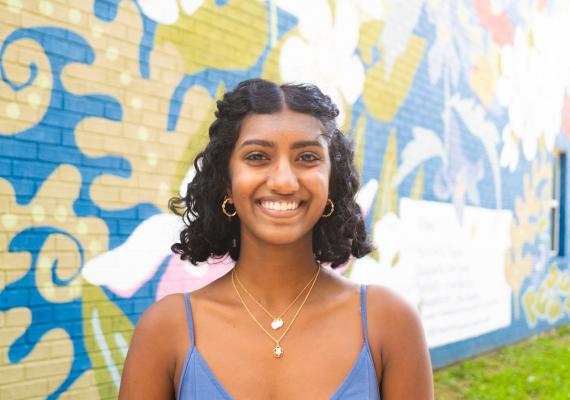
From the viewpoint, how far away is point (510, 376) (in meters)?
7.07

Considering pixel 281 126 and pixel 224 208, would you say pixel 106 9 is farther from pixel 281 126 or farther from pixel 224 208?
pixel 281 126

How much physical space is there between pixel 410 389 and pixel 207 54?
308cm

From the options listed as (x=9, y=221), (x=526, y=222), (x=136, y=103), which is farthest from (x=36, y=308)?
(x=526, y=222)

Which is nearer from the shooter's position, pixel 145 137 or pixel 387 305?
pixel 387 305

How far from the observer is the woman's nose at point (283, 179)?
1829 mm

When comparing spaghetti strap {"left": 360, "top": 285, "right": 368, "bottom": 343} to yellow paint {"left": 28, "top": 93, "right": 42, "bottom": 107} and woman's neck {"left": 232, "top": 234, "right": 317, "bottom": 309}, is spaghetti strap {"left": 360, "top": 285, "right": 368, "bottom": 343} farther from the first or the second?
yellow paint {"left": 28, "top": 93, "right": 42, "bottom": 107}

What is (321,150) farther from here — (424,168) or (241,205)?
(424,168)

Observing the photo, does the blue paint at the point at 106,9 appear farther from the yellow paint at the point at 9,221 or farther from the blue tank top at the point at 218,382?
the blue tank top at the point at 218,382

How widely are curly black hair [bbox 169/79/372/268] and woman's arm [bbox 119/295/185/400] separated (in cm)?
32

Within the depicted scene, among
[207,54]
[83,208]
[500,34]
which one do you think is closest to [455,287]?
[500,34]

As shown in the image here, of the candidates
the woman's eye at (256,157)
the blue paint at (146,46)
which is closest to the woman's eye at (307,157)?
the woman's eye at (256,157)

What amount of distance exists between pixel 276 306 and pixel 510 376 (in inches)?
227

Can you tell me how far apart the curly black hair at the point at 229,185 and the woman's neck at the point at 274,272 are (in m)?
0.14

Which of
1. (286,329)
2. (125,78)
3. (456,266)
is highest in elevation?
(125,78)
